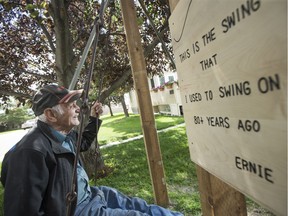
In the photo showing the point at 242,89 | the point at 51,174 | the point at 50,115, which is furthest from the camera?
the point at 50,115

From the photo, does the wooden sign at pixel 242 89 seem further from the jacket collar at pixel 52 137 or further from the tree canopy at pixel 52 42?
the tree canopy at pixel 52 42

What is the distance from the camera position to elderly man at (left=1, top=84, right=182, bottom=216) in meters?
1.68

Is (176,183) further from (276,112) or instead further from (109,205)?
(276,112)

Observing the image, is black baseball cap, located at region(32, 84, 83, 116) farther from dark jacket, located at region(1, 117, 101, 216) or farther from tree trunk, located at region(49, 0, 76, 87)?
tree trunk, located at region(49, 0, 76, 87)

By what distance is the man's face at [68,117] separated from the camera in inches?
93.2

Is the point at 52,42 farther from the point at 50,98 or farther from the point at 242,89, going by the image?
the point at 242,89

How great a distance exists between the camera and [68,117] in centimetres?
241

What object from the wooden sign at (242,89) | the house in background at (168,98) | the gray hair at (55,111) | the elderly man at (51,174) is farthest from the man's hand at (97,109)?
the house in background at (168,98)

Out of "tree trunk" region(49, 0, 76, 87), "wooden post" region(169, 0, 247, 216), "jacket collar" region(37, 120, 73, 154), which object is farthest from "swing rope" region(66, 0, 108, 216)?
"tree trunk" region(49, 0, 76, 87)

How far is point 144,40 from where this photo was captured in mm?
6461

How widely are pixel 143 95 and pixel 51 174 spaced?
1.73 metres

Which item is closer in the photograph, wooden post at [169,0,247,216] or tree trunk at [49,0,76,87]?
wooden post at [169,0,247,216]

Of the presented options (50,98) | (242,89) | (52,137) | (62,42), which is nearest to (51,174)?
(52,137)

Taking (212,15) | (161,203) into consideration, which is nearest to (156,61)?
(161,203)
